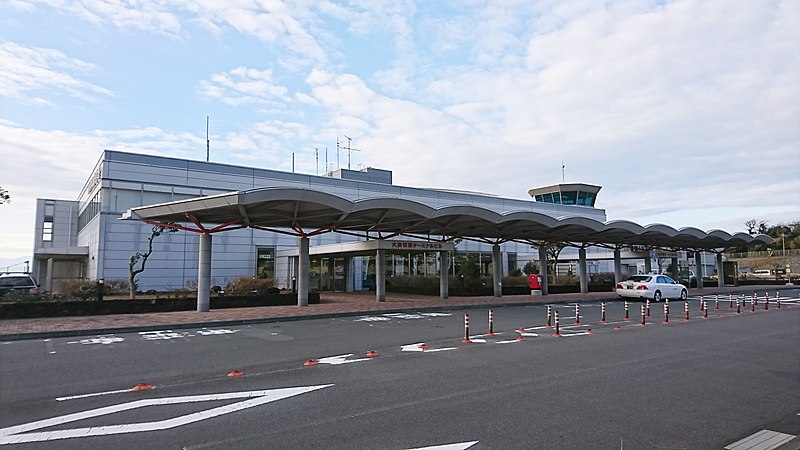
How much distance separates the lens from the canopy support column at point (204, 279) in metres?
21.4

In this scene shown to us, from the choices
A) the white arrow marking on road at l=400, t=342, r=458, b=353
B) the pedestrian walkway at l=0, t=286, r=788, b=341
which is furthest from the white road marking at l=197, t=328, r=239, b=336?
the white arrow marking on road at l=400, t=342, r=458, b=353

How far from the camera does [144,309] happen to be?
2127 centimetres

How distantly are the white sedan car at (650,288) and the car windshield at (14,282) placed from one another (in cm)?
2941

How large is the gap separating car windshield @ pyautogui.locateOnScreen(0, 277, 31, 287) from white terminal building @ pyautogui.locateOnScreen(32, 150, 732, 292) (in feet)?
26.0

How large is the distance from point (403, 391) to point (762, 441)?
4.28m

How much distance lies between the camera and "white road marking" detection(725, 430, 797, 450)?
17.9 ft

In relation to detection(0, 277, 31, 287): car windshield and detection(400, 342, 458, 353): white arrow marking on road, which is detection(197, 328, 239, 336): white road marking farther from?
detection(0, 277, 31, 287): car windshield

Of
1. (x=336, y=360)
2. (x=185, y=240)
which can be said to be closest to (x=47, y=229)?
(x=185, y=240)

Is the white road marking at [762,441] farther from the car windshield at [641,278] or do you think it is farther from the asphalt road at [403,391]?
the car windshield at [641,278]

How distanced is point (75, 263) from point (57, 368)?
40747 mm

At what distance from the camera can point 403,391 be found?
767 centimetres

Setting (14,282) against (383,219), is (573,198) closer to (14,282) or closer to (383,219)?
(383,219)

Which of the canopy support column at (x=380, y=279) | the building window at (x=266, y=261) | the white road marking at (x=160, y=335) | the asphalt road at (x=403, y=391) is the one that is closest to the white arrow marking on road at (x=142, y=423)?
the asphalt road at (x=403, y=391)

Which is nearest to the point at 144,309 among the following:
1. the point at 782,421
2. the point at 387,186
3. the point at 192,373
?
the point at 192,373
